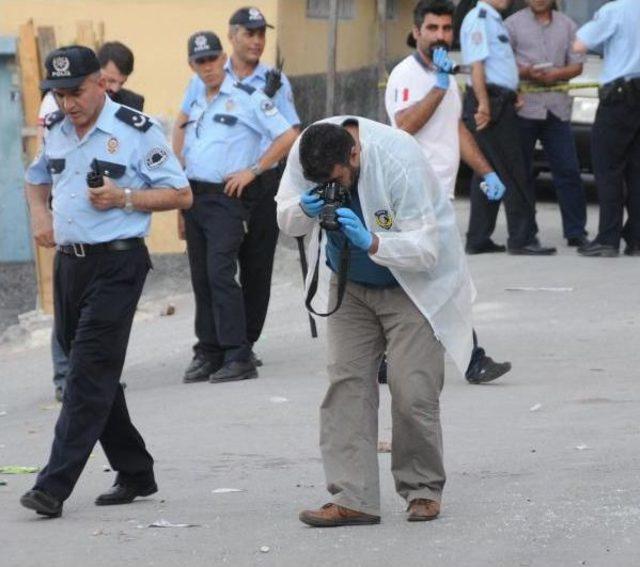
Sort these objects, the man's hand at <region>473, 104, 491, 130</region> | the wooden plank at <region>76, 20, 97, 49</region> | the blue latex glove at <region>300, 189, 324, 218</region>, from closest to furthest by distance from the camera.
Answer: the blue latex glove at <region>300, 189, 324, 218</region>, the man's hand at <region>473, 104, 491, 130</region>, the wooden plank at <region>76, 20, 97, 49</region>

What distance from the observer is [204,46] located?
986 centimetres

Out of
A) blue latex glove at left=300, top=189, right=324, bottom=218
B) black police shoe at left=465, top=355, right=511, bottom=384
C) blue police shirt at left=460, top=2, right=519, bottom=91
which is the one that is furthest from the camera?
blue police shirt at left=460, top=2, right=519, bottom=91

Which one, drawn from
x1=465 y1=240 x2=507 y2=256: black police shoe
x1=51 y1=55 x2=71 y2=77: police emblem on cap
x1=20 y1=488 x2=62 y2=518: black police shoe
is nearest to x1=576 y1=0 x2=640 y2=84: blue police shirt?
x1=465 y1=240 x2=507 y2=256: black police shoe

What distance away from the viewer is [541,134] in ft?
44.4

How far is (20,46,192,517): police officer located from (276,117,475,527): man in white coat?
844 mm

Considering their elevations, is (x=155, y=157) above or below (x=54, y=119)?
below

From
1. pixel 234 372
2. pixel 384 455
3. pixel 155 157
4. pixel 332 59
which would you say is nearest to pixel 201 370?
pixel 234 372

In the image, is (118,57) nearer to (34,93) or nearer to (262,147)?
(262,147)

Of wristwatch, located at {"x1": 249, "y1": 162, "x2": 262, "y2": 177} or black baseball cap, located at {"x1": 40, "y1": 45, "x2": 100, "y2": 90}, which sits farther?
wristwatch, located at {"x1": 249, "y1": 162, "x2": 262, "y2": 177}

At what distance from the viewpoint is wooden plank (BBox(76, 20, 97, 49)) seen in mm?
13922

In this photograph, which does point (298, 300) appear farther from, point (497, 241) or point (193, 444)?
point (193, 444)

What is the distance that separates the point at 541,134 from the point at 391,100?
14.0ft

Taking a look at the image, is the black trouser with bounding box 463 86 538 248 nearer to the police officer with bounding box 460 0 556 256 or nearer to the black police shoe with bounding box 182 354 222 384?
the police officer with bounding box 460 0 556 256

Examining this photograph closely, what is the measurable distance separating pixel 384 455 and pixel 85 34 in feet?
22.6
